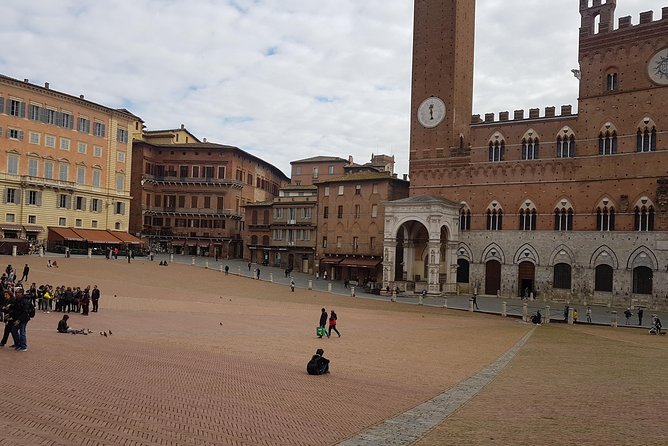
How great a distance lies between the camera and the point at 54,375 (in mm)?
13422

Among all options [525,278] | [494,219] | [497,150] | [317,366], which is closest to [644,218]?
[525,278]

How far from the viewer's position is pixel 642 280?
1809 inches

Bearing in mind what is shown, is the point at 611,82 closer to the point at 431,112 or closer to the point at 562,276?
the point at 431,112

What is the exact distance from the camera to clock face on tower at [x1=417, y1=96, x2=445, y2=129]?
57.4 metres

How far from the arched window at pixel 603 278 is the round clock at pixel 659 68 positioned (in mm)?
15230

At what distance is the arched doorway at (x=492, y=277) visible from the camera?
52.9m

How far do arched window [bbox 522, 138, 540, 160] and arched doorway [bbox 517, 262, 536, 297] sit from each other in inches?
369

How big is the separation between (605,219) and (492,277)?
10.8 meters

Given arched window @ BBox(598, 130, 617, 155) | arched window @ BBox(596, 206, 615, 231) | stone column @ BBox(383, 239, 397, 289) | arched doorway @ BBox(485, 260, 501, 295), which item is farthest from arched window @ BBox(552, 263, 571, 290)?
stone column @ BBox(383, 239, 397, 289)

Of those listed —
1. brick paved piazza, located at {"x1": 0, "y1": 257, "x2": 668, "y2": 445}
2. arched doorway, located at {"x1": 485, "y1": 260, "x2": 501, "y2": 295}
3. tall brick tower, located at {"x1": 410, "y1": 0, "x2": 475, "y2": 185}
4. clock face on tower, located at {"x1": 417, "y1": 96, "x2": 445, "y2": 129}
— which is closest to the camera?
brick paved piazza, located at {"x1": 0, "y1": 257, "x2": 668, "y2": 445}

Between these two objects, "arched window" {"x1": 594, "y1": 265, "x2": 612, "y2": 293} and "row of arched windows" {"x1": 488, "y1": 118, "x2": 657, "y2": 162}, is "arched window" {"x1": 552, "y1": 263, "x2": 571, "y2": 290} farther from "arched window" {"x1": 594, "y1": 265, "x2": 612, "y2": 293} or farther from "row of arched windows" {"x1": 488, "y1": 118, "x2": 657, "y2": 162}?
"row of arched windows" {"x1": 488, "y1": 118, "x2": 657, "y2": 162}

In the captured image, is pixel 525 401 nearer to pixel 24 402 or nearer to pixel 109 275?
pixel 24 402

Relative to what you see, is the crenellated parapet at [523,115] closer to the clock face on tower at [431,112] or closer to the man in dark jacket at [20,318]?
the clock face on tower at [431,112]

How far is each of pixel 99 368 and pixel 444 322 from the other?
944 inches
